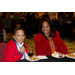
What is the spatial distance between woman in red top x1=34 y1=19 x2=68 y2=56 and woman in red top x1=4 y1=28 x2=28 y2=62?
1.39 ft

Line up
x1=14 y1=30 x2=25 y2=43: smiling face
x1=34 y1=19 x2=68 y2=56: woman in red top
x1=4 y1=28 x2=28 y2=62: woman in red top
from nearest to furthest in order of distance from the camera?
1. x1=4 y1=28 x2=28 y2=62: woman in red top
2. x1=14 y1=30 x2=25 y2=43: smiling face
3. x1=34 y1=19 x2=68 y2=56: woman in red top

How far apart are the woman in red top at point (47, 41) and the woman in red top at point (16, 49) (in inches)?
16.7

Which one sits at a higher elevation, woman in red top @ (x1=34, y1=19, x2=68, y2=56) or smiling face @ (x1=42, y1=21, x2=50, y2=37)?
smiling face @ (x1=42, y1=21, x2=50, y2=37)

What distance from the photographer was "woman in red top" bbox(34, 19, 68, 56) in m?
2.54

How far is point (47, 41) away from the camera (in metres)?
2.61

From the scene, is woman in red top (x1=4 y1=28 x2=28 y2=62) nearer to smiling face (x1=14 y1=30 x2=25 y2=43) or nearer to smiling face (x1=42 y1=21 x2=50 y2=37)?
smiling face (x1=14 y1=30 x2=25 y2=43)

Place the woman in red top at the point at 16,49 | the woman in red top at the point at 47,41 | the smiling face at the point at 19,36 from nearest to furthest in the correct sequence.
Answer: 1. the woman in red top at the point at 16,49
2. the smiling face at the point at 19,36
3. the woman in red top at the point at 47,41

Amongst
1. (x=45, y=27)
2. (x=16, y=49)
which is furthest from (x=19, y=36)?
(x=45, y=27)

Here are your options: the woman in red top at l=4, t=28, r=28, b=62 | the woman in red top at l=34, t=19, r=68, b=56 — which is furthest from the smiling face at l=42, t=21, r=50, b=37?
the woman in red top at l=4, t=28, r=28, b=62

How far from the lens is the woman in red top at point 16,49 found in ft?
6.37

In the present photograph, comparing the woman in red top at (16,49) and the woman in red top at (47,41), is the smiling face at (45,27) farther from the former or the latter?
the woman in red top at (16,49)

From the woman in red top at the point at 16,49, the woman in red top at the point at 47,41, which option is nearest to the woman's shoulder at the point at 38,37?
the woman in red top at the point at 47,41

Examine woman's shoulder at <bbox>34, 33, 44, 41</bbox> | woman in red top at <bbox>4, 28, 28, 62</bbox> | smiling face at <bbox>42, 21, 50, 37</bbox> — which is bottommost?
woman in red top at <bbox>4, 28, 28, 62</bbox>
